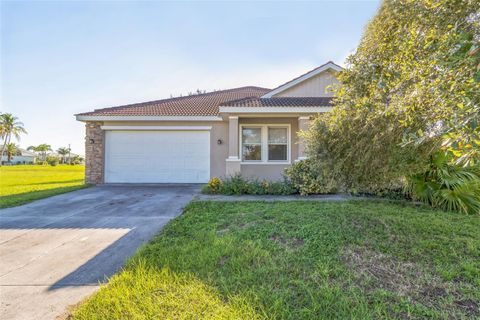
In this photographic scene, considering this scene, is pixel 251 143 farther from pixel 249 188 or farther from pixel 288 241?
pixel 288 241

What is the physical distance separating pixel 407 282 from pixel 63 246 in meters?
5.22

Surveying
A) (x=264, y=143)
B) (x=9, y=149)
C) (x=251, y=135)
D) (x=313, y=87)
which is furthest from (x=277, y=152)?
(x=9, y=149)

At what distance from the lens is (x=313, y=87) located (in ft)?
37.0

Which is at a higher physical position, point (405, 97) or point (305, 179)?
point (405, 97)

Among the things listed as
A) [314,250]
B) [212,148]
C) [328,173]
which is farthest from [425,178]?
[212,148]

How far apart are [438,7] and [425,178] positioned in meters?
5.19

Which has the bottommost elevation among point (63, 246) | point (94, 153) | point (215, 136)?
point (63, 246)

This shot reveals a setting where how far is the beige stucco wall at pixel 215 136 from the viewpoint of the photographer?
11.1m

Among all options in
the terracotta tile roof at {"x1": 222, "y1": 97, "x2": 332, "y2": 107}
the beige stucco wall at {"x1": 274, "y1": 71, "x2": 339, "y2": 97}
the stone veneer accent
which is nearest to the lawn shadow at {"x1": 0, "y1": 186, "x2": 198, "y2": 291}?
the stone veneer accent

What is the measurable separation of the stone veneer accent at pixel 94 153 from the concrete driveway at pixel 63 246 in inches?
155

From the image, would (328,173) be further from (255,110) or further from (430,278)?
(255,110)

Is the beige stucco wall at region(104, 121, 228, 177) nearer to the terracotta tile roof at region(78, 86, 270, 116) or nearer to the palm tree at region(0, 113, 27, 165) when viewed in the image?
the terracotta tile roof at region(78, 86, 270, 116)

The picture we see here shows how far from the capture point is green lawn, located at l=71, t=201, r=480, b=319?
2.17 meters

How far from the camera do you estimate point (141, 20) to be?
832 centimetres
